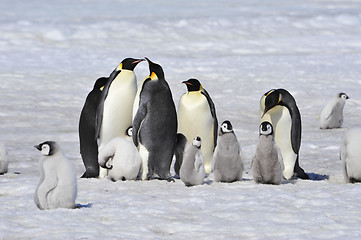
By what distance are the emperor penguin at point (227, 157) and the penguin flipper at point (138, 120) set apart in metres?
0.79

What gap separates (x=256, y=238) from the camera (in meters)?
3.91

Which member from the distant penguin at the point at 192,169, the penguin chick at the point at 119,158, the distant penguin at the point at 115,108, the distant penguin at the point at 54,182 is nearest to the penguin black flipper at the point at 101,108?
the distant penguin at the point at 115,108

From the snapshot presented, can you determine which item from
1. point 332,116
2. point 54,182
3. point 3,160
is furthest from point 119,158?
point 332,116

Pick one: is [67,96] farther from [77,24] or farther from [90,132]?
[77,24]

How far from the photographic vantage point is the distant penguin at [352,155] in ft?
18.7

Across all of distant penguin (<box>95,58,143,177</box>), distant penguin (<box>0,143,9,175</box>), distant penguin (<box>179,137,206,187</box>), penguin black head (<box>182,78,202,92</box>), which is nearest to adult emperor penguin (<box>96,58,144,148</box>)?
distant penguin (<box>95,58,143,177</box>)

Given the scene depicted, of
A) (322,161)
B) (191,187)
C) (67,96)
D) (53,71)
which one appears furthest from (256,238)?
(53,71)

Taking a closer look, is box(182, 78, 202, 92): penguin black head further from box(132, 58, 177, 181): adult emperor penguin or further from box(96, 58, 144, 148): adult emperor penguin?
box(132, 58, 177, 181): adult emperor penguin

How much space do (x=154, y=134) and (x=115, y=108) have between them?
0.55 m

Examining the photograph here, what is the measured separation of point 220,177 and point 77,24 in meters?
19.2

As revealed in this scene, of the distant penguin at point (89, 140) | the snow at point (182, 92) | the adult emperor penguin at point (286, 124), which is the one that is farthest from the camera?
the adult emperor penguin at point (286, 124)

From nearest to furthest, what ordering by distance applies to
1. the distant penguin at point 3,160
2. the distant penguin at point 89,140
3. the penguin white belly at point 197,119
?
1. the distant penguin at point 3,160
2. the distant penguin at point 89,140
3. the penguin white belly at point 197,119

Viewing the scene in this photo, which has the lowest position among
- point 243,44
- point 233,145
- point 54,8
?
point 233,145

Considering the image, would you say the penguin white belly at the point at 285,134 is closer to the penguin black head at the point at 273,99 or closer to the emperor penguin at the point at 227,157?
the penguin black head at the point at 273,99
